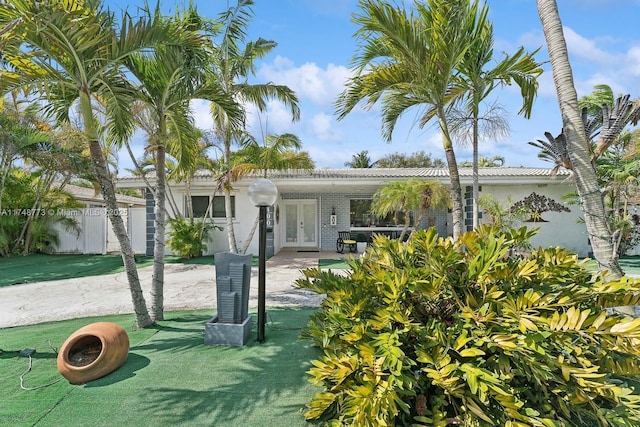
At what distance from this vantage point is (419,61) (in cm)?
455

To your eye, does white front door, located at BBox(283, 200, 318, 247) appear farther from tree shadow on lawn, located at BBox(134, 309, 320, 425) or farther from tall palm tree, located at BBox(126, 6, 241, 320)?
tree shadow on lawn, located at BBox(134, 309, 320, 425)

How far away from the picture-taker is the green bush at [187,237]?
12.1 meters

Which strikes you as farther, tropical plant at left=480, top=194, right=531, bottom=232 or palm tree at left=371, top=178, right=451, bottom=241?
tropical plant at left=480, top=194, right=531, bottom=232

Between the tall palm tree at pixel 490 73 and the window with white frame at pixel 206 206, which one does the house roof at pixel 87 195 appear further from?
the tall palm tree at pixel 490 73

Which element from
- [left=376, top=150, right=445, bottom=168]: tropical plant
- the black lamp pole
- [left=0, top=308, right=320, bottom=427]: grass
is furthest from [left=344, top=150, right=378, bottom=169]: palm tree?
[left=0, top=308, right=320, bottom=427]: grass

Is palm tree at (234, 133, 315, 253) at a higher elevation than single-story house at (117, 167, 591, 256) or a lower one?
higher

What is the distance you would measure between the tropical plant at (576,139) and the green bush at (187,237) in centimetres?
1183

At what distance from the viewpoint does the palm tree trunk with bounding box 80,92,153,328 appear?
4059 millimetres

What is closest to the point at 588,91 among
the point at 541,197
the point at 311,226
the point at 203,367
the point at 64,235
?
the point at 541,197

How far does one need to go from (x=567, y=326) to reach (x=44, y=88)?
19.4 feet

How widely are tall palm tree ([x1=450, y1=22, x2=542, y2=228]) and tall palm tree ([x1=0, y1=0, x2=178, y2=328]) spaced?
4.29m

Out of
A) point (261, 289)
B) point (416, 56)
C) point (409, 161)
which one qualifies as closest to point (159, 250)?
point (261, 289)

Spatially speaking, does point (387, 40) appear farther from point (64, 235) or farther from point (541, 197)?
point (64, 235)

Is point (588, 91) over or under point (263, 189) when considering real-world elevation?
over
